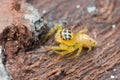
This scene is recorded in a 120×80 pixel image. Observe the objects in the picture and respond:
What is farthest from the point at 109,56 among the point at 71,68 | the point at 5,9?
the point at 5,9

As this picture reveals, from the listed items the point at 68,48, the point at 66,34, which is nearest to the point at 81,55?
the point at 68,48

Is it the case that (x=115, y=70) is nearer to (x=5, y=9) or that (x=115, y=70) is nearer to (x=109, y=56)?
(x=109, y=56)

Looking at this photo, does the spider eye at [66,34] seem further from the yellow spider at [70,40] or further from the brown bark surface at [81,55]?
the brown bark surface at [81,55]

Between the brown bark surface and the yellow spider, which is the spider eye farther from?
the brown bark surface

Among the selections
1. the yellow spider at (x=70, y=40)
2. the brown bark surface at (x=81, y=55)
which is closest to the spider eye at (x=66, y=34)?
the yellow spider at (x=70, y=40)

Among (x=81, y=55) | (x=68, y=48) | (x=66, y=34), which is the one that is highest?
(x=66, y=34)

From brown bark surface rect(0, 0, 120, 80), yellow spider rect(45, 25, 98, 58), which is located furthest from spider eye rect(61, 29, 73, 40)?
brown bark surface rect(0, 0, 120, 80)

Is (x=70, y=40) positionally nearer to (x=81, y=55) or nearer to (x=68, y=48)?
(x=68, y=48)
